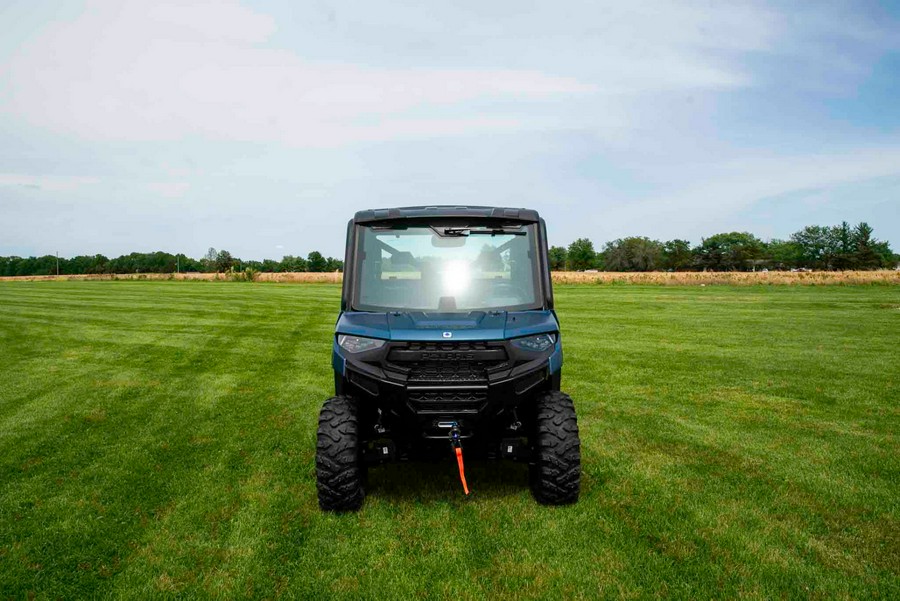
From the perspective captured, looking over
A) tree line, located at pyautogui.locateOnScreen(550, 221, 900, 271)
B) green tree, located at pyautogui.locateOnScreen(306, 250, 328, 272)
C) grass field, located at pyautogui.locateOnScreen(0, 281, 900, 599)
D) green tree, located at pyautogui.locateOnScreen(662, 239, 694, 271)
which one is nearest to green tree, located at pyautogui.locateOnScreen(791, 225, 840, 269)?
tree line, located at pyautogui.locateOnScreen(550, 221, 900, 271)

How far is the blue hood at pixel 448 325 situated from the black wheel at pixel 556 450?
0.66 m

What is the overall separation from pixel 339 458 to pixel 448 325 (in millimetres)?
1373

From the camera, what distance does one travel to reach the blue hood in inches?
199

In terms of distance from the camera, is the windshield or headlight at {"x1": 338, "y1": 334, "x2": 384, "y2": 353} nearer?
headlight at {"x1": 338, "y1": 334, "x2": 384, "y2": 353}

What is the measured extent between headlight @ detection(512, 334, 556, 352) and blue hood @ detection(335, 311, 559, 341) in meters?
0.06

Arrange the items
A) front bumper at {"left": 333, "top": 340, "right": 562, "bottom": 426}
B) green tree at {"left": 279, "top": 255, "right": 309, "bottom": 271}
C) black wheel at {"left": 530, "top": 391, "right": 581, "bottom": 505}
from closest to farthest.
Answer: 1. front bumper at {"left": 333, "top": 340, "right": 562, "bottom": 426}
2. black wheel at {"left": 530, "top": 391, "right": 581, "bottom": 505}
3. green tree at {"left": 279, "top": 255, "right": 309, "bottom": 271}

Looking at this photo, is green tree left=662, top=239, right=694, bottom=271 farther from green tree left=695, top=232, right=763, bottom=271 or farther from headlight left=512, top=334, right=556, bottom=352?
headlight left=512, top=334, right=556, bottom=352

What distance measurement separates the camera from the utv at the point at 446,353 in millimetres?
5059

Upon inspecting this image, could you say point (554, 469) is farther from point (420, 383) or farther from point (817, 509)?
point (817, 509)

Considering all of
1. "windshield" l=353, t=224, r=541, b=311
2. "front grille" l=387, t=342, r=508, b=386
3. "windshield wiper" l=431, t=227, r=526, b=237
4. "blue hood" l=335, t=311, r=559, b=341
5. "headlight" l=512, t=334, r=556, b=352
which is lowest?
"front grille" l=387, t=342, r=508, b=386

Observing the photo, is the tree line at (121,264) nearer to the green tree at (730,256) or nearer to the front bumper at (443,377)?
the green tree at (730,256)

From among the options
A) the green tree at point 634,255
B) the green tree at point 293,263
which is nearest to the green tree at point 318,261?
the green tree at point 293,263

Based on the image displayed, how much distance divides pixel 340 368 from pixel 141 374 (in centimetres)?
869

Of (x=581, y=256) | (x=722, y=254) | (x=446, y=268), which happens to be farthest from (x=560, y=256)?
(x=446, y=268)
